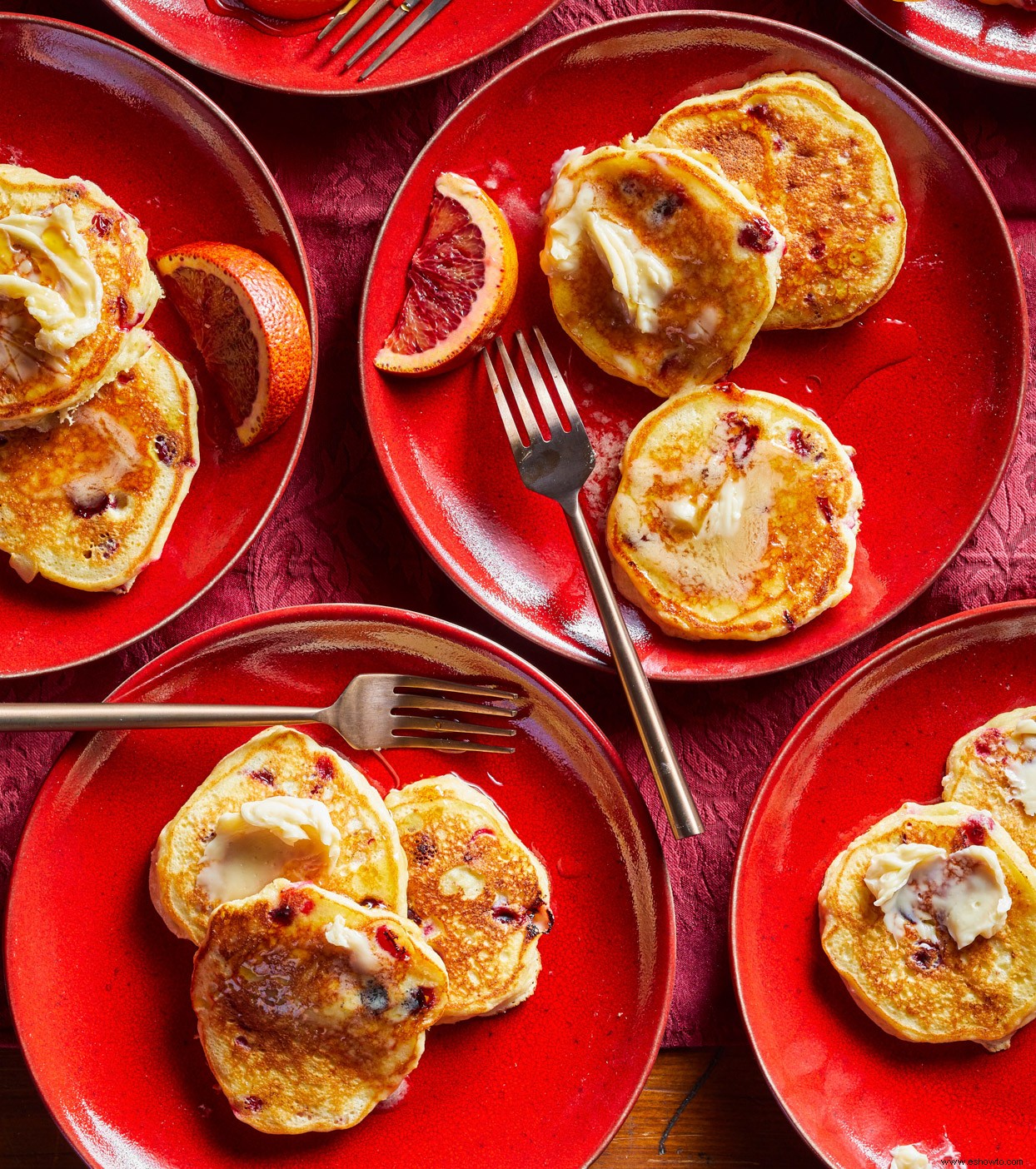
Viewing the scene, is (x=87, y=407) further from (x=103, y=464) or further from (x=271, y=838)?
(x=271, y=838)

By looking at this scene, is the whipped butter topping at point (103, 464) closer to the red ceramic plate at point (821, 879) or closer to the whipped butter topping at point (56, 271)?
the whipped butter topping at point (56, 271)

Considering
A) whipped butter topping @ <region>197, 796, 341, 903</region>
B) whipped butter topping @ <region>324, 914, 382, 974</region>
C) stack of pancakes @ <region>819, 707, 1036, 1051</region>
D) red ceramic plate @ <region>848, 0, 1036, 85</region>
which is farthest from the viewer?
red ceramic plate @ <region>848, 0, 1036, 85</region>

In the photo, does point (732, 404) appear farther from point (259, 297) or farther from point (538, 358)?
point (259, 297)

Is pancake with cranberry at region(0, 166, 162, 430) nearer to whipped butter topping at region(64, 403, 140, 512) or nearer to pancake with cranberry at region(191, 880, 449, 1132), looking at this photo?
whipped butter topping at region(64, 403, 140, 512)

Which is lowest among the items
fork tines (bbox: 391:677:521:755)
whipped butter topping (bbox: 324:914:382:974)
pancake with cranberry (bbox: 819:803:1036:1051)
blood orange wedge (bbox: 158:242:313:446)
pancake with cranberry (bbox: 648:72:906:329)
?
pancake with cranberry (bbox: 819:803:1036:1051)

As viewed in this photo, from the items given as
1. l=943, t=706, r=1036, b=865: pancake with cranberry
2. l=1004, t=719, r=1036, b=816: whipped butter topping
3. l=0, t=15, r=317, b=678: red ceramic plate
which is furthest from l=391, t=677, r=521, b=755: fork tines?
l=1004, t=719, r=1036, b=816: whipped butter topping

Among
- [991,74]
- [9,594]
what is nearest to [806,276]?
[991,74]
